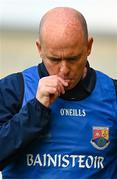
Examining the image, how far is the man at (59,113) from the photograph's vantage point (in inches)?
66.4

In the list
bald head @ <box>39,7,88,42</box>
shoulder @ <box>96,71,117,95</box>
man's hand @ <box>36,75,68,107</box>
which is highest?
bald head @ <box>39,7,88,42</box>

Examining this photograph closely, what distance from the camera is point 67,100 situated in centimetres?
184

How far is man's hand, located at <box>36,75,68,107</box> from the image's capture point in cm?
168

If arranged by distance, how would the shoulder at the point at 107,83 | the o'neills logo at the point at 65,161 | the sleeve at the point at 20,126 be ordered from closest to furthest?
the sleeve at the point at 20,126 → the o'neills logo at the point at 65,161 → the shoulder at the point at 107,83

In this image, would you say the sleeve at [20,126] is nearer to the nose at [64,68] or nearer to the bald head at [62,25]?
the nose at [64,68]

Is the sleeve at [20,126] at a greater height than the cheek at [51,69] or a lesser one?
lesser

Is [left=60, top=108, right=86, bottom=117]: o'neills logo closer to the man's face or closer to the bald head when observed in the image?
the man's face

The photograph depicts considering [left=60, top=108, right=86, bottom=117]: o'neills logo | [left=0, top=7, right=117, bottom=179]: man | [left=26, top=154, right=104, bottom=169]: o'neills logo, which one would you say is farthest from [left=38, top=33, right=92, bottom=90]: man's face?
[left=26, top=154, right=104, bottom=169]: o'neills logo

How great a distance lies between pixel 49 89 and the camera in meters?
1.68

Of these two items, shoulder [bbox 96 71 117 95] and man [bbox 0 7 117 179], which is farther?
shoulder [bbox 96 71 117 95]

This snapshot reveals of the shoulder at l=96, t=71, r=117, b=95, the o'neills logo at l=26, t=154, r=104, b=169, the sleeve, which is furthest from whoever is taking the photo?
the shoulder at l=96, t=71, r=117, b=95

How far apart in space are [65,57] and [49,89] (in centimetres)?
11

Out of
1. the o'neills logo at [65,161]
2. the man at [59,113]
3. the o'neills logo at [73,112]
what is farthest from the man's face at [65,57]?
the o'neills logo at [65,161]

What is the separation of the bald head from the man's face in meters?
0.03
